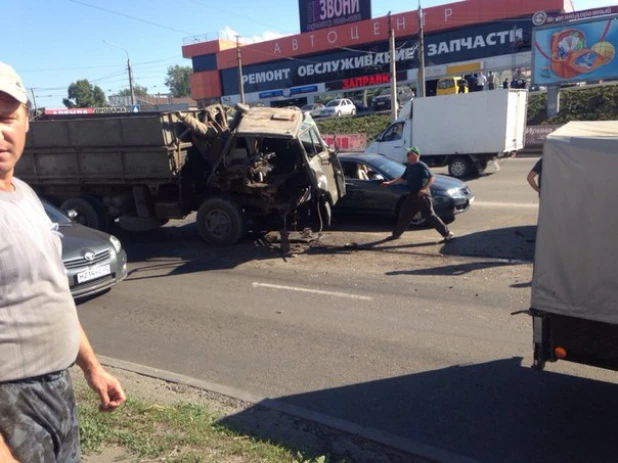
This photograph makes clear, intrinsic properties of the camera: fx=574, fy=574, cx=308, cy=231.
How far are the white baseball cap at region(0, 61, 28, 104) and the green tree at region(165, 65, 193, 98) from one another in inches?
5318

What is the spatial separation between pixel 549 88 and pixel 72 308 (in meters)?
32.8

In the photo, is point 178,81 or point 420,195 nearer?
point 420,195

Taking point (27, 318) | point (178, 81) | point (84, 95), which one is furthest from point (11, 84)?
point (178, 81)

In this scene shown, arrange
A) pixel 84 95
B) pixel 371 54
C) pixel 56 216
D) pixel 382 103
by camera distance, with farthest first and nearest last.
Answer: pixel 84 95, pixel 371 54, pixel 382 103, pixel 56 216

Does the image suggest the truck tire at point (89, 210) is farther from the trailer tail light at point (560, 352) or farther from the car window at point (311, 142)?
the trailer tail light at point (560, 352)

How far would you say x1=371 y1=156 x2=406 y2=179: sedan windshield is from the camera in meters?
11.7

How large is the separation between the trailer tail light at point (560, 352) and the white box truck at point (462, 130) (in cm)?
1480

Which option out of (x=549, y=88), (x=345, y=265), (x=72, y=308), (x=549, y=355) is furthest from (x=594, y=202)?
(x=549, y=88)

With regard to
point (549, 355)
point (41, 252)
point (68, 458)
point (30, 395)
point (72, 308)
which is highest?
point (41, 252)

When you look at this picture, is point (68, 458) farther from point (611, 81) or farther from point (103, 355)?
point (611, 81)

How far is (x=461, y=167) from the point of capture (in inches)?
741

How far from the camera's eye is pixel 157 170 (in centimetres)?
1056

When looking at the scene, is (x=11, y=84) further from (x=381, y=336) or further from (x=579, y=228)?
(x=381, y=336)

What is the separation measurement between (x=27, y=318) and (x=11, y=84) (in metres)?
0.79
